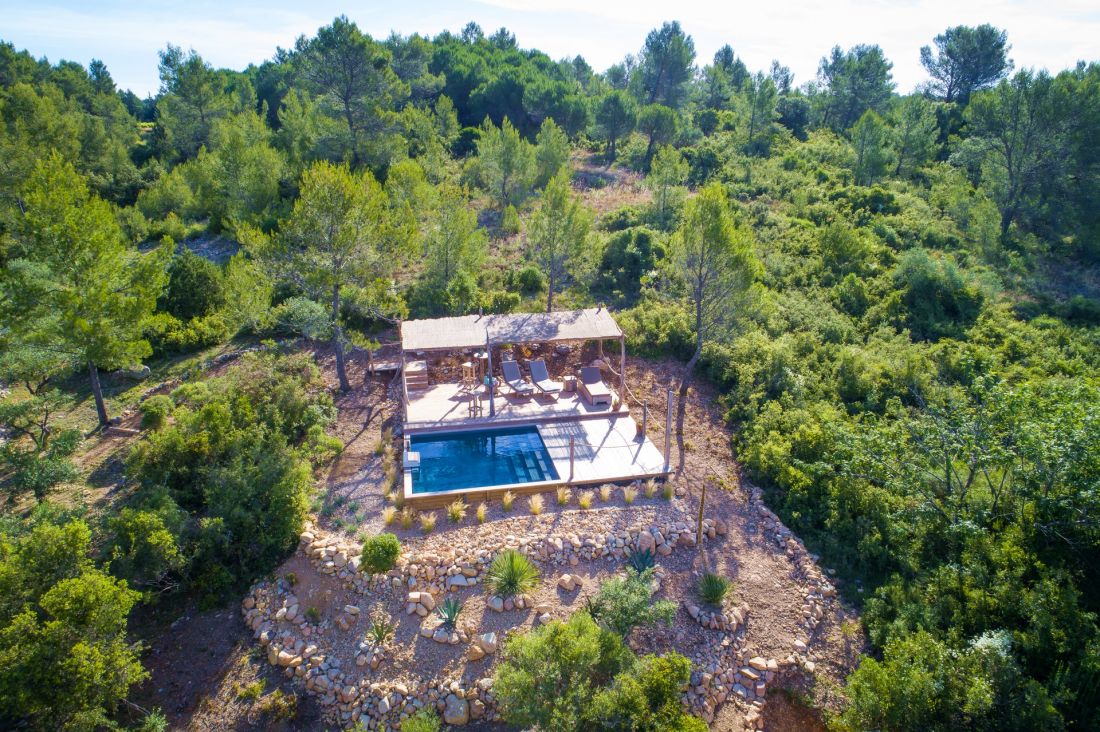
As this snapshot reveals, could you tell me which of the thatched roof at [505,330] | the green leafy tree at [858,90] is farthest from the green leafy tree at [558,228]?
the green leafy tree at [858,90]

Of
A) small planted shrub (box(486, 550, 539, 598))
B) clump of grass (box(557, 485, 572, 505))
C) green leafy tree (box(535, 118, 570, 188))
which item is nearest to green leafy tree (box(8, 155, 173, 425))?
small planted shrub (box(486, 550, 539, 598))

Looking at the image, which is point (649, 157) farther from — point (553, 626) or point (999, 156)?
point (553, 626)

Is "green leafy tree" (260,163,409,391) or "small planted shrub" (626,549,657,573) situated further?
"green leafy tree" (260,163,409,391)

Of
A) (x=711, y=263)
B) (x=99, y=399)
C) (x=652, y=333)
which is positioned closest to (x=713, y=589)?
(x=711, y=263)

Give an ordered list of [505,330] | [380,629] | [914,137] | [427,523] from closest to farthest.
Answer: [380,629], [427,523], [505,330], [914,137]

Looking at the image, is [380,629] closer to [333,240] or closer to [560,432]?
[560,432]

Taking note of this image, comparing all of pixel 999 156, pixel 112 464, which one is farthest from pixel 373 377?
pixel 999 156

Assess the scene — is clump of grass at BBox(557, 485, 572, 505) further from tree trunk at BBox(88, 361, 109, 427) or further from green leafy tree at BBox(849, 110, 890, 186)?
green leafy tree at BBox(849, 110, 890, 186)
